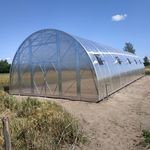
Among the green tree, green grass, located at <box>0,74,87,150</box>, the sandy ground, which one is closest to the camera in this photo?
green grass, located at <box>0,74,87,150</box>

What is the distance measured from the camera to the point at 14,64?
1647 cm

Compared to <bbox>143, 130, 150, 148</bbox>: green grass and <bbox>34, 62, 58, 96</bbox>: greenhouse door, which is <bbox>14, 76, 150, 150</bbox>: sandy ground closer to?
<bbox>143, 130, 150, 148</bbox>: green grass

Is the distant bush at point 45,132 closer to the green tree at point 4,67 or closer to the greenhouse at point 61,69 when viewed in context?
the greenhouse at point 61,69

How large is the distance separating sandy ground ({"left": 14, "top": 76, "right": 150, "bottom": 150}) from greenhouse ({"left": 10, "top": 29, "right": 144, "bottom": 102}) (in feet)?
2.97

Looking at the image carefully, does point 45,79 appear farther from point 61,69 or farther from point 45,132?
point 45,132

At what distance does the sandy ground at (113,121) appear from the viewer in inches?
272

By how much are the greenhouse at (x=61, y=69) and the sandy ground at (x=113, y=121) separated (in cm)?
90

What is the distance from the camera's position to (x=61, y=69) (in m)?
14.1

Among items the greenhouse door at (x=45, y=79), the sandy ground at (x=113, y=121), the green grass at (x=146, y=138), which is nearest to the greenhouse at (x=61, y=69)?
the greenhouse door at (x=45, y=79)

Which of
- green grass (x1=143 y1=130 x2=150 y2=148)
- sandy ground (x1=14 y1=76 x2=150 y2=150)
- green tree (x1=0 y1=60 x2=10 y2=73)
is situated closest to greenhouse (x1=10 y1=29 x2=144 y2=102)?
sandy ground (x1=14 y1=76 x2=150 y2=150)

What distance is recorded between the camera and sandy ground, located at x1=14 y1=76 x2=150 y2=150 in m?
6.91

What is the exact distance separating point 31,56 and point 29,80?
136 cm

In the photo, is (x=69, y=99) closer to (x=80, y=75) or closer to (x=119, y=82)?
(x=80, y=75)

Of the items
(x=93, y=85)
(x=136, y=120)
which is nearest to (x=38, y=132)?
(x=136, y=120)
